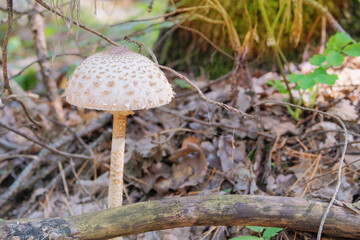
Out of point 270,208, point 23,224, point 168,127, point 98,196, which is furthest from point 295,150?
point 23,224

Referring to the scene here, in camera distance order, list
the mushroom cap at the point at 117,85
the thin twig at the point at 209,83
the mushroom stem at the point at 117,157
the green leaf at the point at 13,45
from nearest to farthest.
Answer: the mushroom cap at the point at 117,85, the mushroom stem at the point at 117,157, the thin twig at the point at 209,83, the green leaf at the point at 13,45

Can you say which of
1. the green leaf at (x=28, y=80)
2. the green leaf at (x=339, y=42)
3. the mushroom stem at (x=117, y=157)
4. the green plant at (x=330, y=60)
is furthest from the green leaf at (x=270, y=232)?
the green leaf at (x=28, y=80)

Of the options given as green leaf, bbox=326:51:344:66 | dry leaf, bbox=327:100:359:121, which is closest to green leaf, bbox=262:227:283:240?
dry leaf, bbox=327:100:359:121

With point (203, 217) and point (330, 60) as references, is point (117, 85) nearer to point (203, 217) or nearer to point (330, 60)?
point (203, 217)

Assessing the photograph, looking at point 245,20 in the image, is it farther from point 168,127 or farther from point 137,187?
point 137,187

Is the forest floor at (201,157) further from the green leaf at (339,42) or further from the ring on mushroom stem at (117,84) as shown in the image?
the ring on mushroom stem at (117,84)

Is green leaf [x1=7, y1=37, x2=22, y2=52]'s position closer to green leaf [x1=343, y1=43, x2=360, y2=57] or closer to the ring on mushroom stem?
the ring on mushroom stem

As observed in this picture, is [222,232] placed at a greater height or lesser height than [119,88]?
lesser
